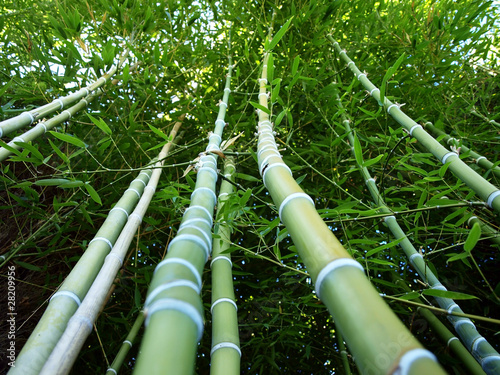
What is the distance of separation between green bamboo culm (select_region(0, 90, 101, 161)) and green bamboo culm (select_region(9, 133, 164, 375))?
1.44 feet

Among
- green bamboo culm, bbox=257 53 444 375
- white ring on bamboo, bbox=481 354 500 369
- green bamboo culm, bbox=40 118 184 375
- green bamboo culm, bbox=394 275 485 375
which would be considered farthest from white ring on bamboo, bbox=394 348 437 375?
green bamboo culm, bbox=394 275 485 375

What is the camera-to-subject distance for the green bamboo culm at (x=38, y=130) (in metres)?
1.19

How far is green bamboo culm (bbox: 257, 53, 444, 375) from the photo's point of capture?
1.09ft

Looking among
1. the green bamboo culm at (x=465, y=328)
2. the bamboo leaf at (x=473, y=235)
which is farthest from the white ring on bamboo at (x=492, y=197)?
the green bamboo culm at (x=465, y=328)

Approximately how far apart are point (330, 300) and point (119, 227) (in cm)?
91

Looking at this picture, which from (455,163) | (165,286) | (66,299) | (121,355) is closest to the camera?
(165,286)

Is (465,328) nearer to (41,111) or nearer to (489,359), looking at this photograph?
(489,359)

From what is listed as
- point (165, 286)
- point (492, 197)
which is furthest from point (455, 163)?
point (165, 286)

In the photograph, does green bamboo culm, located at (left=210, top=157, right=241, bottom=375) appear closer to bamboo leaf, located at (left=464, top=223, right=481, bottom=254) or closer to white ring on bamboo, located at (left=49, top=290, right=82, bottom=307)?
white ring on bamboo, located at (left=49, top=290, right=82, bottom=307)

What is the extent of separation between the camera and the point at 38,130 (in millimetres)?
1354

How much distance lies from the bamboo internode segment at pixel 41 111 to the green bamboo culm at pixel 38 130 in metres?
0.03

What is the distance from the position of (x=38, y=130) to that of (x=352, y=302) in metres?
1.43

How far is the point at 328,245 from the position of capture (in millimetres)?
489

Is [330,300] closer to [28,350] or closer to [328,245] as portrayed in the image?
[328,245]
